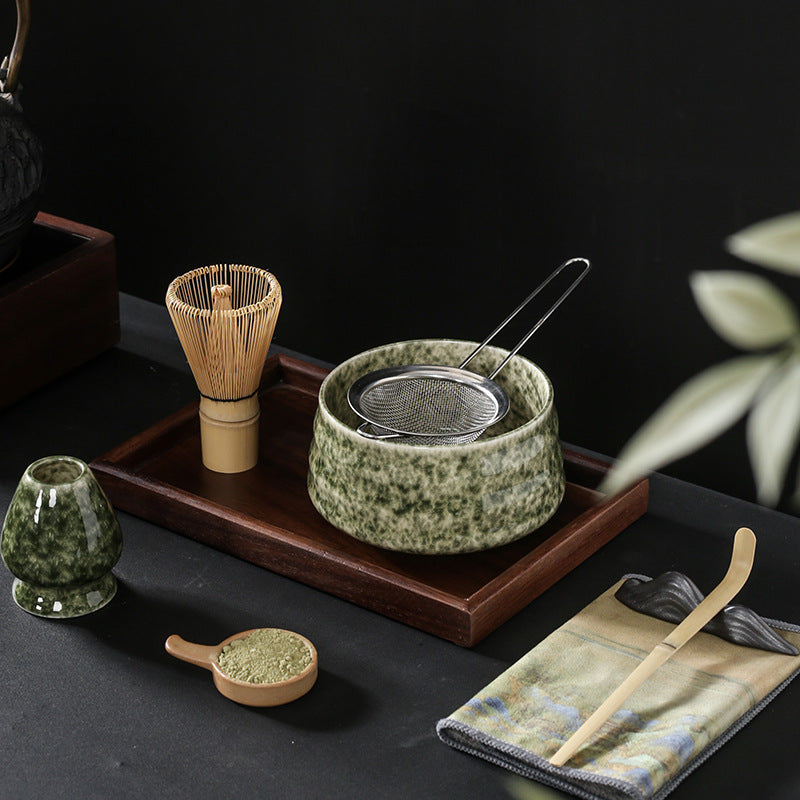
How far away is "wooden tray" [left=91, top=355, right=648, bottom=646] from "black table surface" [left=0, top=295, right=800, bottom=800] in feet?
0.04

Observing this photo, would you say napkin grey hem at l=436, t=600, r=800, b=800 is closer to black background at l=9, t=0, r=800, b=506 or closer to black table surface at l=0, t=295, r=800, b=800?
black table surface at l=0, t=295, r=800, b=800

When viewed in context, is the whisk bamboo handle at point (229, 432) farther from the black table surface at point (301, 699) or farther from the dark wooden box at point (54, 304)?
the dark wooden box at point (54, 304)

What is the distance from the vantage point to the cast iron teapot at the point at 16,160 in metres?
1.11

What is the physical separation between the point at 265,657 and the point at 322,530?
0.16 m

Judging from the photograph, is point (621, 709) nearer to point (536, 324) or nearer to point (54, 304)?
point (536, 324)

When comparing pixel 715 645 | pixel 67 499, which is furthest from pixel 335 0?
pixel 715 645

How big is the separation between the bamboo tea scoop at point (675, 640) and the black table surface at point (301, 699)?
0.16 ft

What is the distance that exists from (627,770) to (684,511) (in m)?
0.35

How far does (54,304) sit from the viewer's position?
1203 millimetres

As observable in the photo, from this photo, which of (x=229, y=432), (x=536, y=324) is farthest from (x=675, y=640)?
(x=229, y=432)

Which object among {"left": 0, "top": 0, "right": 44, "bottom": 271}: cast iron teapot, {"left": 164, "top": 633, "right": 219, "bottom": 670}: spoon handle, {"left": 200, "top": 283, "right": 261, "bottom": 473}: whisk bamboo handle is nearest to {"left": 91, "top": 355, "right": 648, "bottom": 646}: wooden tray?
{"left": 200, "top": 283, "right": 261, "bottom": 473}: whisk bamboo handle

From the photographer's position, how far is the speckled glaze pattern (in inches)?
34.6

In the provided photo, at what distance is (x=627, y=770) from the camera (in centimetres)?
75

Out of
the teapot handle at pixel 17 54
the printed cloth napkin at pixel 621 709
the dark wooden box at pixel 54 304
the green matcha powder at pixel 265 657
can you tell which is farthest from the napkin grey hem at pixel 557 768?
the teapot handle at pixel 17 54
